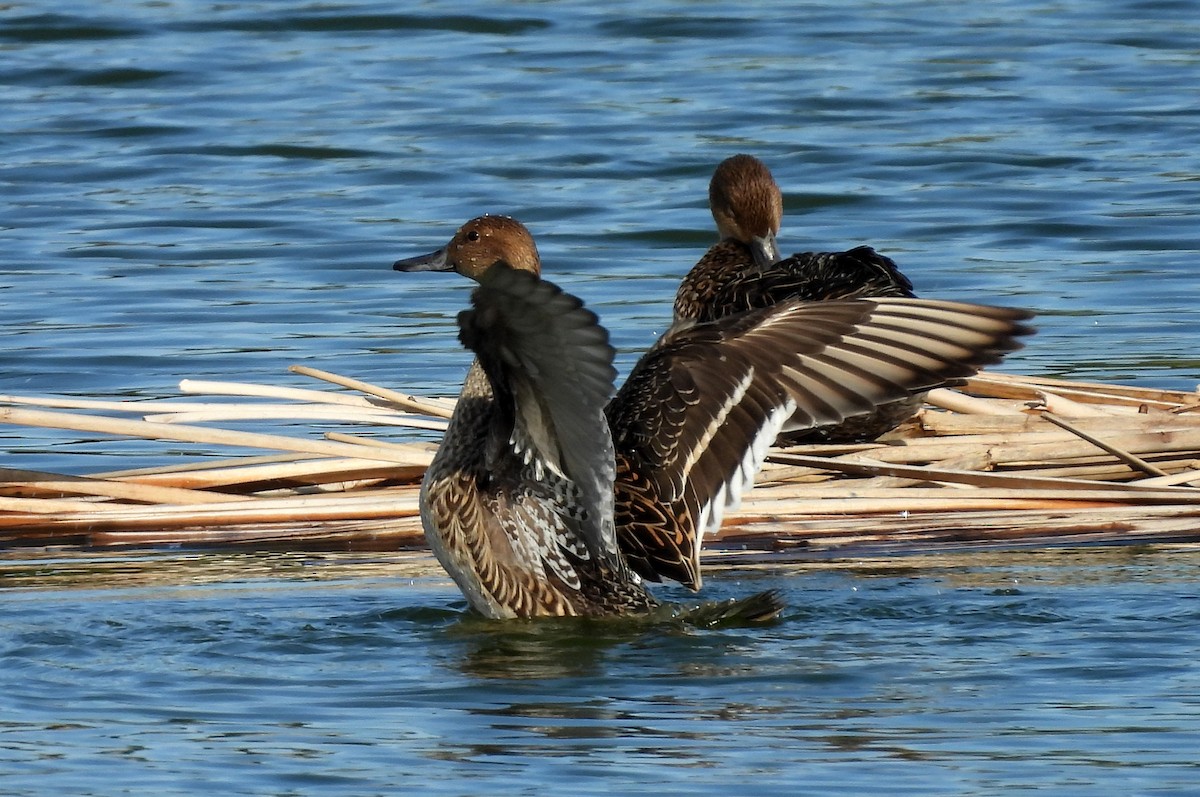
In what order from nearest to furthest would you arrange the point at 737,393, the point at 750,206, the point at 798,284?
the point at 737,393 → the point at 798,284 → the point at 750,206

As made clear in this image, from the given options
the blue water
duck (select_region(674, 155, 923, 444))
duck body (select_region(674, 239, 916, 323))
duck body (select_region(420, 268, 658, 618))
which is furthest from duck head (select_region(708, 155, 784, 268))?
duck body (select_region(420, 268, 658, 618))

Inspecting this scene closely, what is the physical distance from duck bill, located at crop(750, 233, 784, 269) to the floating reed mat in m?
1.75

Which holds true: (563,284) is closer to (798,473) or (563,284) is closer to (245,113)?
(798,473)

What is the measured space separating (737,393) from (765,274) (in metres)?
2.03

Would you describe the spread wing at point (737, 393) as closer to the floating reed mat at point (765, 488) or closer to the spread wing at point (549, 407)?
the spread wing at point (549, 407)

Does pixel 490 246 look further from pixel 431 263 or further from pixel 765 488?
pixel 765 488

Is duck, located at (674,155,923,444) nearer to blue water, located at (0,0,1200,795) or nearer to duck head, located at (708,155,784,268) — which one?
duck head, located at (708,155,784,268)

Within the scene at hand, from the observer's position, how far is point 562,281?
11375 millimetres

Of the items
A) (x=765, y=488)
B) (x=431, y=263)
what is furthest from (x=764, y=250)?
(x=431, y=263)

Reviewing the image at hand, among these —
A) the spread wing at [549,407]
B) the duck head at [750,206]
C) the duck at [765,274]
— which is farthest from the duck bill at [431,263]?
the duck head at [750,206]

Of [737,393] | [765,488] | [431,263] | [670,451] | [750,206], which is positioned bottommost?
[765,488]

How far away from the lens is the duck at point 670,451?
20.4 feet

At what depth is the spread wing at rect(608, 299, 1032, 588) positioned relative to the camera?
623 cm

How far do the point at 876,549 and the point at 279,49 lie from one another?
1137 cm
